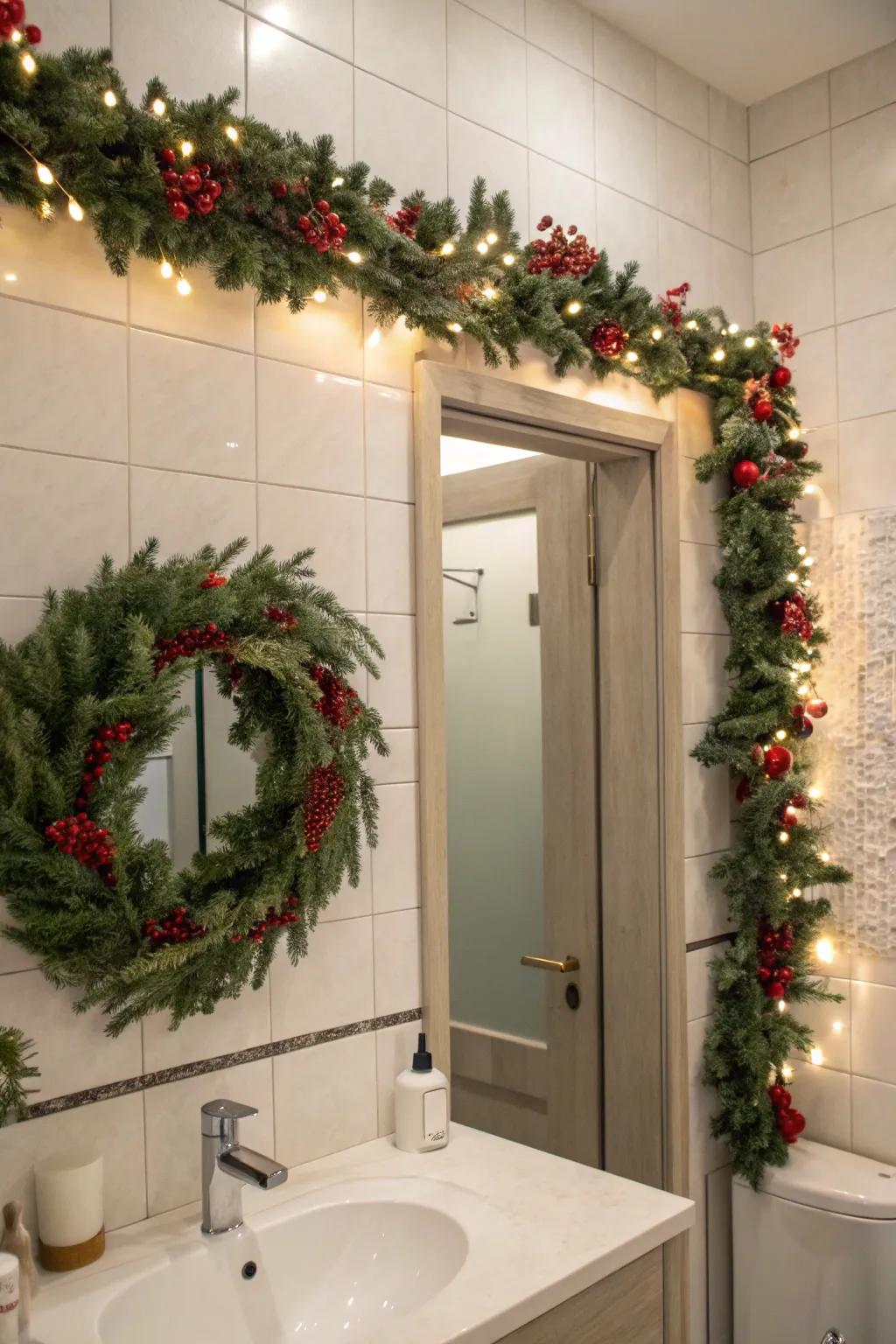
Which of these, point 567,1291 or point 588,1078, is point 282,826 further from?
point 588,1078

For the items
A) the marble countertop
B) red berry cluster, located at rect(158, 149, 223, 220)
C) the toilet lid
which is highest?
red berry cluster, located at rect(158, 149, 223, 220)

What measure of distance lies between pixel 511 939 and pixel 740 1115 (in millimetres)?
644

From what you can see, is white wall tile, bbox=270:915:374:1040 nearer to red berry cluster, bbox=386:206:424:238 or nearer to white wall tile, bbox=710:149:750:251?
red berry cluster, bbox=386:206:424:238

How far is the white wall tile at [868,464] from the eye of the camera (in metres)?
2.43

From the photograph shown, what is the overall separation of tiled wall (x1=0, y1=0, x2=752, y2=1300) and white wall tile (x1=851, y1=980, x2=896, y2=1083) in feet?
3.69

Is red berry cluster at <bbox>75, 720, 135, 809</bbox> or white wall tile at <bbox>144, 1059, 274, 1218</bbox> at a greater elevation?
Answer: red berry cluster at <bbox>75, 720, 135, 809</bbox>

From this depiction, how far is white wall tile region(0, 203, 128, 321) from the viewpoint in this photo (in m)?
1.40

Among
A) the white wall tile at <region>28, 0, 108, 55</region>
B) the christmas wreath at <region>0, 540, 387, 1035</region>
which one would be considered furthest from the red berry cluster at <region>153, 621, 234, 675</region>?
the white wall tile at <region>28, 0, 108, 55</region>

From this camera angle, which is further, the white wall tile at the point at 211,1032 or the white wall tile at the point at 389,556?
the white wall tile at the point at 389,556

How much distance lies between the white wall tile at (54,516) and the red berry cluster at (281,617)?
0.21 m

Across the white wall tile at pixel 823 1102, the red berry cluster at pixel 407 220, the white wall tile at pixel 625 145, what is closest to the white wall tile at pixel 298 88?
the red berry cluster at pixel 407 220

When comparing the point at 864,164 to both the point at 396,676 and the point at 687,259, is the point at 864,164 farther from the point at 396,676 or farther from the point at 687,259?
the point at 396,676

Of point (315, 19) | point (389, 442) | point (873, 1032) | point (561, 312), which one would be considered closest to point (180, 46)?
point (315, 19)

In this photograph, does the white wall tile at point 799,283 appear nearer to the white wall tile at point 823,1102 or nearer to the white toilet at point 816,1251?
the white wall tile at point 823,1102
